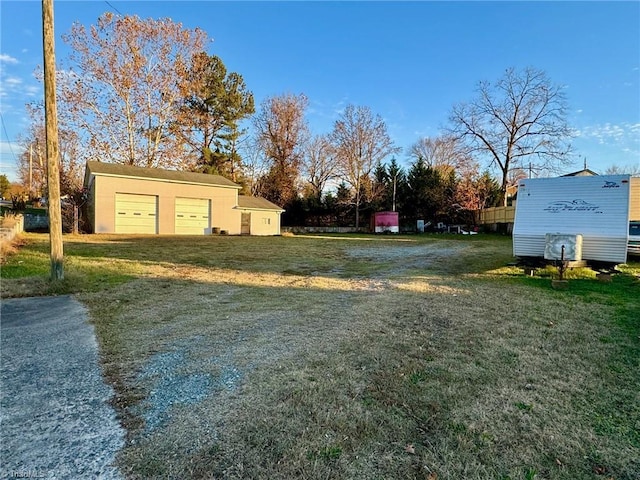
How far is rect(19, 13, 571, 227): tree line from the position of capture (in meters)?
22.5

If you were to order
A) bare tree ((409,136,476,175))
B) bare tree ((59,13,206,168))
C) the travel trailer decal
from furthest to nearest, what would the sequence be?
bare tree ((409,136,476,175)) < bare tree ((59,13,206,168)) < the travel trailer decal

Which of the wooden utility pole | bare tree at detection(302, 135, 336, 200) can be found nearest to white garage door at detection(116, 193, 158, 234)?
the wooden utility pole

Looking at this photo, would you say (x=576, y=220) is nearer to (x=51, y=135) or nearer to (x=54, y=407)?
(x=54, y=407)

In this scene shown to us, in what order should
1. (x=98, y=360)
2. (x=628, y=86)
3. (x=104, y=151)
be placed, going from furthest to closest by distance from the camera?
(x=104, y=151)
(x=628, y=86)
(x=98, y=360)

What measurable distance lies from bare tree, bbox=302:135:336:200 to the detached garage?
11263mm

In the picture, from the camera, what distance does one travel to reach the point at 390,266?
10.2m

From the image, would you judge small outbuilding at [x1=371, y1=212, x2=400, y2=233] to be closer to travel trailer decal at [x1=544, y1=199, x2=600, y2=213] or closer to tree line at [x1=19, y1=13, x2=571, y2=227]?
tree line at [x1=19, y1=13, x2=571, y2=227]

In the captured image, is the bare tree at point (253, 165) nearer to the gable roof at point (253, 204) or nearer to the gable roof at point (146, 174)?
the gable roof at point (253, 204)

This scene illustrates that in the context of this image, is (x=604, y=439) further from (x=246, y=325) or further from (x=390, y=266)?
(x=390, y=266)

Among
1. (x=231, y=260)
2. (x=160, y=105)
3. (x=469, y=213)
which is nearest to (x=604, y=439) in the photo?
(x=231, y=260)

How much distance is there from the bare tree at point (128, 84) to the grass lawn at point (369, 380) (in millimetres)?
20341

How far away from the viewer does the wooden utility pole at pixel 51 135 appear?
248 inches

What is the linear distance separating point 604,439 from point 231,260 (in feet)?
32.8

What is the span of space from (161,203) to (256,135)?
15672mm
